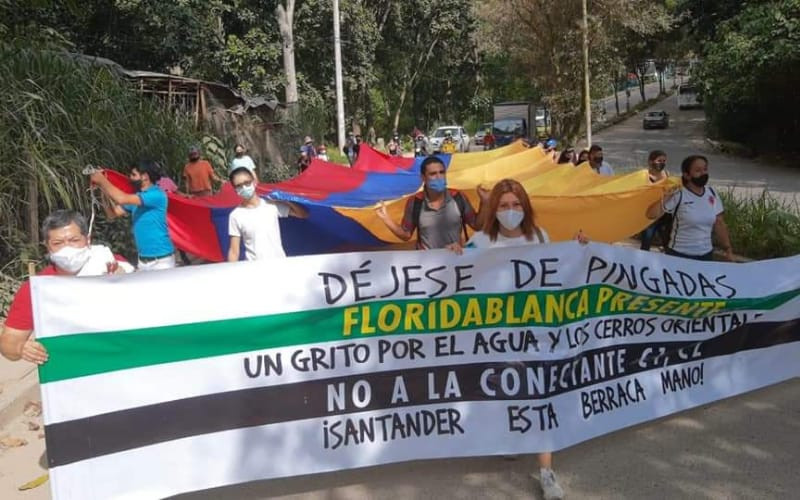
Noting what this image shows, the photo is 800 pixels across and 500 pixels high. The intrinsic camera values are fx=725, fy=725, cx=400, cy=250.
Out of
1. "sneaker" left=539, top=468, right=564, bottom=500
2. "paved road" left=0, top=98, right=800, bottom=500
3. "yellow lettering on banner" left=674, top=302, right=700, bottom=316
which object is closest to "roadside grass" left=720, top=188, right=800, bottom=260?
"paved road" left=0, top=98, right=800, bottom=500

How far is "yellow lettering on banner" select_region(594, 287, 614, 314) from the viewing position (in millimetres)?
4172

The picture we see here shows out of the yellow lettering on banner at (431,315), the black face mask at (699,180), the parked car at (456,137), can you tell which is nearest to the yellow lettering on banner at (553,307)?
the yellow lettering on banner at (431,315)

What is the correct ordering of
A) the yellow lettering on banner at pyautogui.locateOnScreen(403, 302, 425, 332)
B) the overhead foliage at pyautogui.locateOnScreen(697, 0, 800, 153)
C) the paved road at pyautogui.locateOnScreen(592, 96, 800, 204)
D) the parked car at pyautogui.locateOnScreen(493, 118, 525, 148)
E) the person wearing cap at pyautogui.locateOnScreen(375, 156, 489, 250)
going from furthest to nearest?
the parked car at pyautogui.locateOnScreen(493, 118, 525, 148), the overhead foliage at pyautogui.locateOnScreen(697, 0, 800, 153), the paved road at pyautogui.locateOnScreen(592, 96, 800, 204), the person wearing cap at pyautogui.locateOnScreen(375, 156, 489, 250), the yellow lettering on banner at pyautogui.locateOnScreen(403, 302, 425, 332)

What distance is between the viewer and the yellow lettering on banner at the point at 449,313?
155 inches

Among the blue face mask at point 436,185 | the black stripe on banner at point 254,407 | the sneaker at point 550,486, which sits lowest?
the sneaker at point 550,486

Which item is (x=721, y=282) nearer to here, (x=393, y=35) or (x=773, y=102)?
(x=773, y=102)

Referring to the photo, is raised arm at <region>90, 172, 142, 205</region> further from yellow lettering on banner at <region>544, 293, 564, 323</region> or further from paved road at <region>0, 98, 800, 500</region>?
yellow lettering on banner at <region>544, 293, 564, 323</region>

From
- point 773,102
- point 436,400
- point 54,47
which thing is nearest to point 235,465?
point 436,400

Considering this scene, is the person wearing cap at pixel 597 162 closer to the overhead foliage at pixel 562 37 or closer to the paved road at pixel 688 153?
the paved road at pixel 688 153

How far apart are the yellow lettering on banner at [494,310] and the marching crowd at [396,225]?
1.09 feet

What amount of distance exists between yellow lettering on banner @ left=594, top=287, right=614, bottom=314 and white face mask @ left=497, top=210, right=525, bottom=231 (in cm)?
62

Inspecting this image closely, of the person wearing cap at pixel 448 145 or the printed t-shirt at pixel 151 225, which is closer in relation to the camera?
the printed t-shirt at pixel 151 225

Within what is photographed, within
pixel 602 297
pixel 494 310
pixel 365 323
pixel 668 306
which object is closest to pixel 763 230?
pixel 668 306

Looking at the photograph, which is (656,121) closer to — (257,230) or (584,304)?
(257,230)
